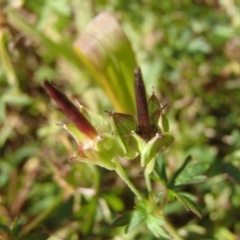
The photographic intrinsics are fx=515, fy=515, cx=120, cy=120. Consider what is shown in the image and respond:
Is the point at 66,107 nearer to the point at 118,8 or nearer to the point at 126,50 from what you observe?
the point at 126,50

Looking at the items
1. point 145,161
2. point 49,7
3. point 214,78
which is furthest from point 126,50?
point 145,161

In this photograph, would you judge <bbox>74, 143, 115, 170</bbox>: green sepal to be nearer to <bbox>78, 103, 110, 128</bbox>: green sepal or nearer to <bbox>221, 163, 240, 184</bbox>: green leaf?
<bbox>78, 103, 110, 128</bbox>: green sepal

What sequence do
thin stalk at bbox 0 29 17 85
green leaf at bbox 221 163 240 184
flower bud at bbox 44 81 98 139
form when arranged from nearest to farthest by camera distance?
1. flower bud at bbox 44 81 98 139
2. green leaf at bbox 221 163 240 184
3. thin stalk at bbox 0 29 17 85

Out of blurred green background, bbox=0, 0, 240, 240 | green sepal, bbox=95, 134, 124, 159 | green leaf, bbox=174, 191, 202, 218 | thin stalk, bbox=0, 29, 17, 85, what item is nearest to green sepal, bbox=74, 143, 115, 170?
green sepal, bbox=95, 134, 124, 159

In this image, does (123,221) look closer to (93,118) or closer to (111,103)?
(93,118)

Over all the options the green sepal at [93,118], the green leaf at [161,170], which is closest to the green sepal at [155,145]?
the green sepal at [93,118]
